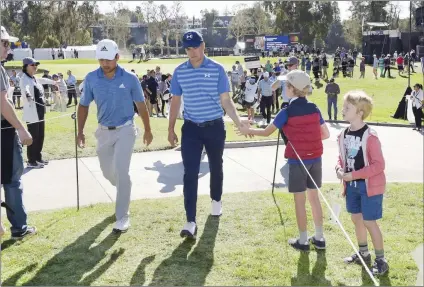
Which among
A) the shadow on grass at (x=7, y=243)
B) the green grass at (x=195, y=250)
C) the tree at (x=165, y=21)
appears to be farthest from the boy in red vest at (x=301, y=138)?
the tree at (x=165, y=21)

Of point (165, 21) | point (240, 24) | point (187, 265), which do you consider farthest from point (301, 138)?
point (240, 24)

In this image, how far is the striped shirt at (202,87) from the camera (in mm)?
4777

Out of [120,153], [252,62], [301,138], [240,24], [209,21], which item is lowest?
[120,153]

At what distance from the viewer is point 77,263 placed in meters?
4.21

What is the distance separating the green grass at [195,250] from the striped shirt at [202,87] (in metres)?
1.21

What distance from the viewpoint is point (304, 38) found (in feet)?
241

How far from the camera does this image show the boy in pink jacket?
3805 millimetres

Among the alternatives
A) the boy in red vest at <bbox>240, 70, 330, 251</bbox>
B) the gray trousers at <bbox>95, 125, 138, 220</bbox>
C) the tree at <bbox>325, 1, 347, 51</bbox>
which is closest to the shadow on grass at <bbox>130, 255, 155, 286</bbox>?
the gray trousers at <bbox>95, 125, 138, 220</bbox>

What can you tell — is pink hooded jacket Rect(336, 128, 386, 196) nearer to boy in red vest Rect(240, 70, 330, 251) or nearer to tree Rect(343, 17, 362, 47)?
boy in red vest Rect(240, 70, 330, 251)

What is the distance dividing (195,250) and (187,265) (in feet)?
1.11

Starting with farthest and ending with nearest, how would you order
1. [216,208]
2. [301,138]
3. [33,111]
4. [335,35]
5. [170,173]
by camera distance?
[335,35], [33,111], [170,173], [216,208], [301,138]

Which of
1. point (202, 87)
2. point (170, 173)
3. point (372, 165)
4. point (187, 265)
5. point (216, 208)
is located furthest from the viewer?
point (170, 173)

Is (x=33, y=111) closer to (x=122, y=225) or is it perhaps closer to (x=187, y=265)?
(x=122, y=225)

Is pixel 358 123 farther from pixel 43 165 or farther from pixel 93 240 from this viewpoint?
pixel 43 165
